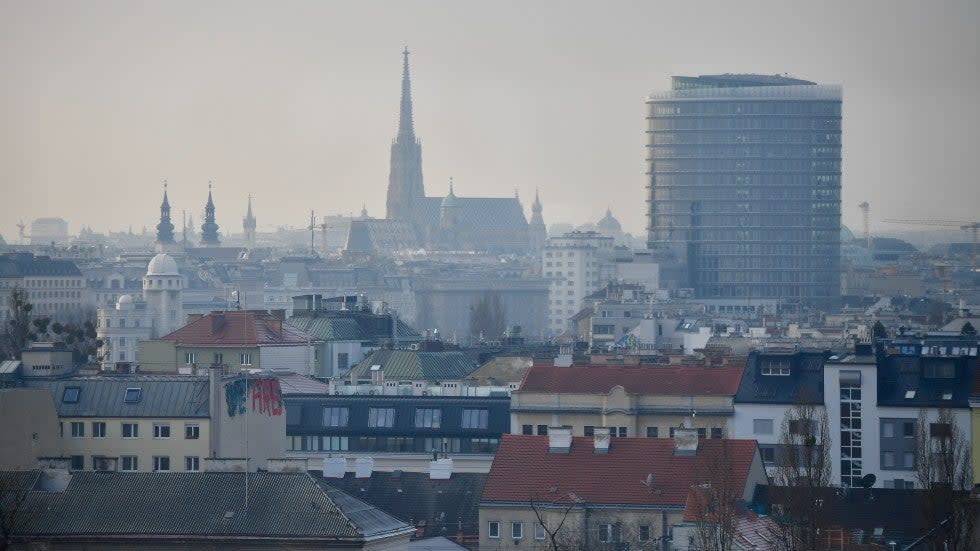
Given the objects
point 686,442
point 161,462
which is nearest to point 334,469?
point 161,462

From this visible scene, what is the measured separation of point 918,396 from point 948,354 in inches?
352

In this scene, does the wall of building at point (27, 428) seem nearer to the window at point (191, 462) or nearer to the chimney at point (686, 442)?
the window at point (191, 462)

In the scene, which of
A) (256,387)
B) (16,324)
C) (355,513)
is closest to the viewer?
(355,513)

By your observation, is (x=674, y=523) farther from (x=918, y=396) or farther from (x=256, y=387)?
(x=918, y=396)

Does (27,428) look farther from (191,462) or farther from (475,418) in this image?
(475,418)

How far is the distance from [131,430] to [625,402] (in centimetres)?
1654

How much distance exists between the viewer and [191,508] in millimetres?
57281

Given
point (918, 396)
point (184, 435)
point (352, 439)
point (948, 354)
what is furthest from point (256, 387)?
point (948, 354)

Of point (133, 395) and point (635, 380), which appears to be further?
point (635, 380)

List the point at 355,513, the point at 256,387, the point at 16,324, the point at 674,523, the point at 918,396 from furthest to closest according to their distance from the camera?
the point at 16,324, the point at 918,396, the point at 256,387, the point at 674,523, the point at 355,513

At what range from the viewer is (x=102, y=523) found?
57000 mm

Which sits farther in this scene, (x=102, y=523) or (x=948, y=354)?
(x=948, y=354)

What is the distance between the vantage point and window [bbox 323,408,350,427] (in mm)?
82625

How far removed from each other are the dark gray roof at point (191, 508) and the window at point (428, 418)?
909 inches
